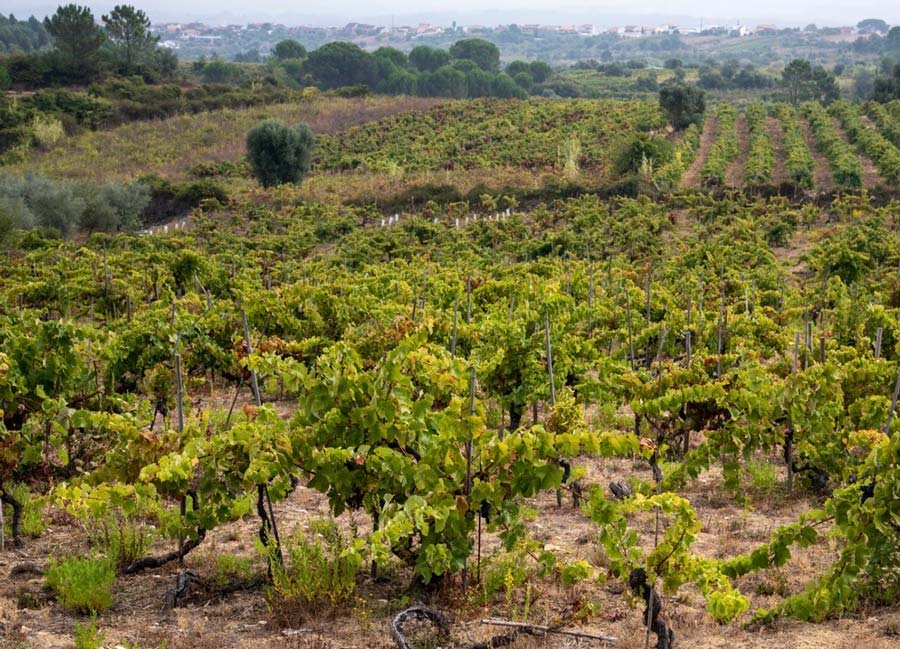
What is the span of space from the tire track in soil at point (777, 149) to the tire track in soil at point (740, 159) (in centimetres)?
129

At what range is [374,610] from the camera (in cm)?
638

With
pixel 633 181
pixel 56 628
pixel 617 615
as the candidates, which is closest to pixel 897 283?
pixel 617 615

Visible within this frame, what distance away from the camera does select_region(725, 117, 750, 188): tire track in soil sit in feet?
130

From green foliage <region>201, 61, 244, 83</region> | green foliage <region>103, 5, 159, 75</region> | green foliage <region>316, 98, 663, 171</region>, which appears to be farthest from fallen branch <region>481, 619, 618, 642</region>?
green foliage <region>201, 61, 244, 83</region>

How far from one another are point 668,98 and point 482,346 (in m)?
50.2

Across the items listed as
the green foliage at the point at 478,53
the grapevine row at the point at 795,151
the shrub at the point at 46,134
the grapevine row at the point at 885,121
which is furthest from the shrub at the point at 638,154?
the green foliage at the point at 478,53

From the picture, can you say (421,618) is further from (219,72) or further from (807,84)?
(219,72)

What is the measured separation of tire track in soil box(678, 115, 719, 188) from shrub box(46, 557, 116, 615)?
34.8m

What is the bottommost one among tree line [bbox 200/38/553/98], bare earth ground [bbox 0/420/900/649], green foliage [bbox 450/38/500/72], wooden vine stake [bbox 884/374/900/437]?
bare earth ground [bbox 0/420/900/649]

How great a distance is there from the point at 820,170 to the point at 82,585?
41.0m

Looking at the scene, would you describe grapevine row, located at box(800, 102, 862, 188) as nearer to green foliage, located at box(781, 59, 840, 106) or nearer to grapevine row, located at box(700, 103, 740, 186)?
grapevine row, located at box(700, 103, 740, 186)

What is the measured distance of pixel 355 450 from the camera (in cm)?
632

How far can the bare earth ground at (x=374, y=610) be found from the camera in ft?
19.4

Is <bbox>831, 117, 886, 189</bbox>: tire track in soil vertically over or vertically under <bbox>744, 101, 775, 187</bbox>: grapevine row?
under
